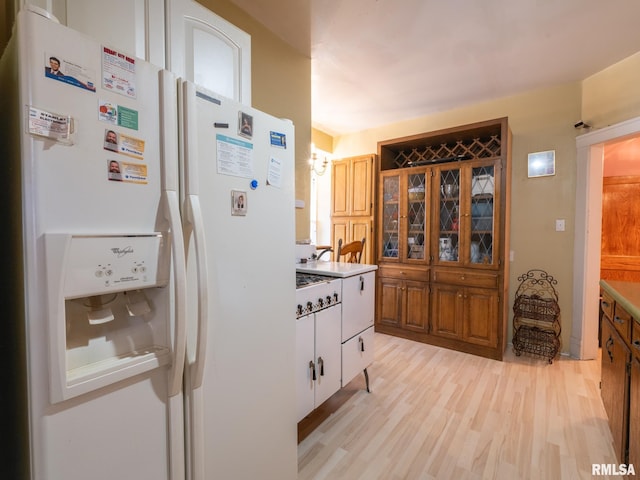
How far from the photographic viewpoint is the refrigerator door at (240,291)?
92cm

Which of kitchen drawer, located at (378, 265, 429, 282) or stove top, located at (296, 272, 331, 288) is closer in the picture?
stove top, located at (296, 272, 331, 288)

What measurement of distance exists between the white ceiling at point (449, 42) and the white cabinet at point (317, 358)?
1963 mm

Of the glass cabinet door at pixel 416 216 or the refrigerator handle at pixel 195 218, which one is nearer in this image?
the refrigerator handle at pixel 195 218

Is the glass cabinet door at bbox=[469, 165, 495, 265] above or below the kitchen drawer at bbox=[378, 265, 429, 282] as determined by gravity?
above

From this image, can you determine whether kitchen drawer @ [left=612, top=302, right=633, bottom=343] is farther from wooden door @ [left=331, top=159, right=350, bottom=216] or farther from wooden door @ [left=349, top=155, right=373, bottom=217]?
wooden door @ [left=331, top=159, right=350, bottom=216]

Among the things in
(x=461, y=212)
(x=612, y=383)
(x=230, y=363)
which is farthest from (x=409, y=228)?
(x=230, y=363)

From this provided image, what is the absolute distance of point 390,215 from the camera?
3.51m

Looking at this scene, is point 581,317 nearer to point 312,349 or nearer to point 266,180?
point 312,349

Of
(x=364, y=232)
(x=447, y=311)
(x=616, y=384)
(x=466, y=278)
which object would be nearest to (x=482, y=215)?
(x=466, y=278)

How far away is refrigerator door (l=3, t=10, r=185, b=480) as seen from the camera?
0.64 m

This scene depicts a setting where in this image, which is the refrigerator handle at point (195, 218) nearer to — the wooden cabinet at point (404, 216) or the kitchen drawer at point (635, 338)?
the kitchen drawer at point (635, 338)

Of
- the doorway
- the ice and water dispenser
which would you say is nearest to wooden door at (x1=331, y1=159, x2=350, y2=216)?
the doorway

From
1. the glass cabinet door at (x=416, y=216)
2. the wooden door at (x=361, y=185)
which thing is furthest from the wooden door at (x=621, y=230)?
the wooden door at (x=361, y=185)

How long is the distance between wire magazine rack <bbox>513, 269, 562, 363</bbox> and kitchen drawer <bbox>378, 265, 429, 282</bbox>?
92 centimetres
